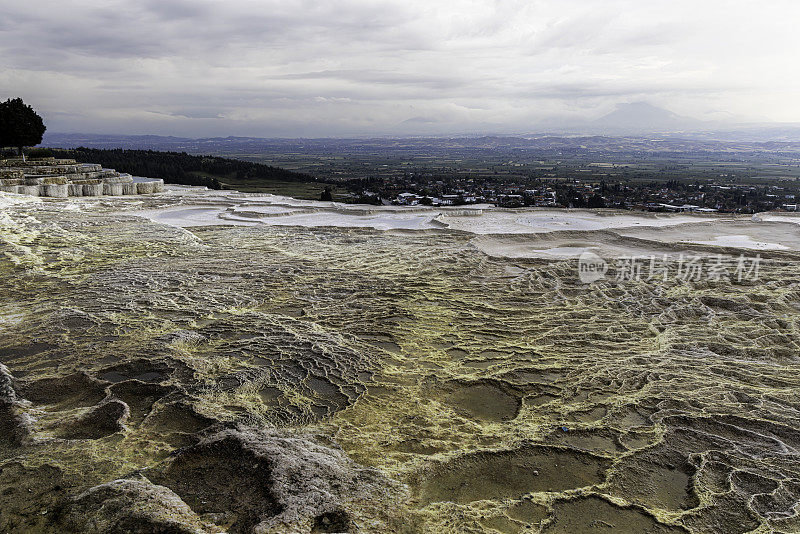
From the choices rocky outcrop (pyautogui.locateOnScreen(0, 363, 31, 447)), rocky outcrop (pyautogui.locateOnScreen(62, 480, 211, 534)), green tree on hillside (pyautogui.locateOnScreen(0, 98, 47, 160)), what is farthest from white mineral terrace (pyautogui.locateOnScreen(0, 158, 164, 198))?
rocky outcrop (pyautogui.locateOnScreen(62, 480, 211, 534))

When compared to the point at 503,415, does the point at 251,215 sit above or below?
above

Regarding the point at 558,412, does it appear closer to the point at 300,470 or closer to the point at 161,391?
the point at 300,470

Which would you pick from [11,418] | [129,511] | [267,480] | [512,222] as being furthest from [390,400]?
[512,222]

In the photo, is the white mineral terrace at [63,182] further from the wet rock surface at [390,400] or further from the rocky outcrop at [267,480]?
the rocky outcrop at [267,480]

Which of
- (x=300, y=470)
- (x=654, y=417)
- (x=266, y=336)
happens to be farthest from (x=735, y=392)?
(x=266, y=336)

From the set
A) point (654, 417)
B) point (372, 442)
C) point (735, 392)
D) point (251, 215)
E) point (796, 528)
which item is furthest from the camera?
point (251, 215)

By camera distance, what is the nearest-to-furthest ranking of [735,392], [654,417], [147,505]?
[147,505] < [654,417] < [735,392]

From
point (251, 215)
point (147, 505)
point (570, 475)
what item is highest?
point (251, 215)
